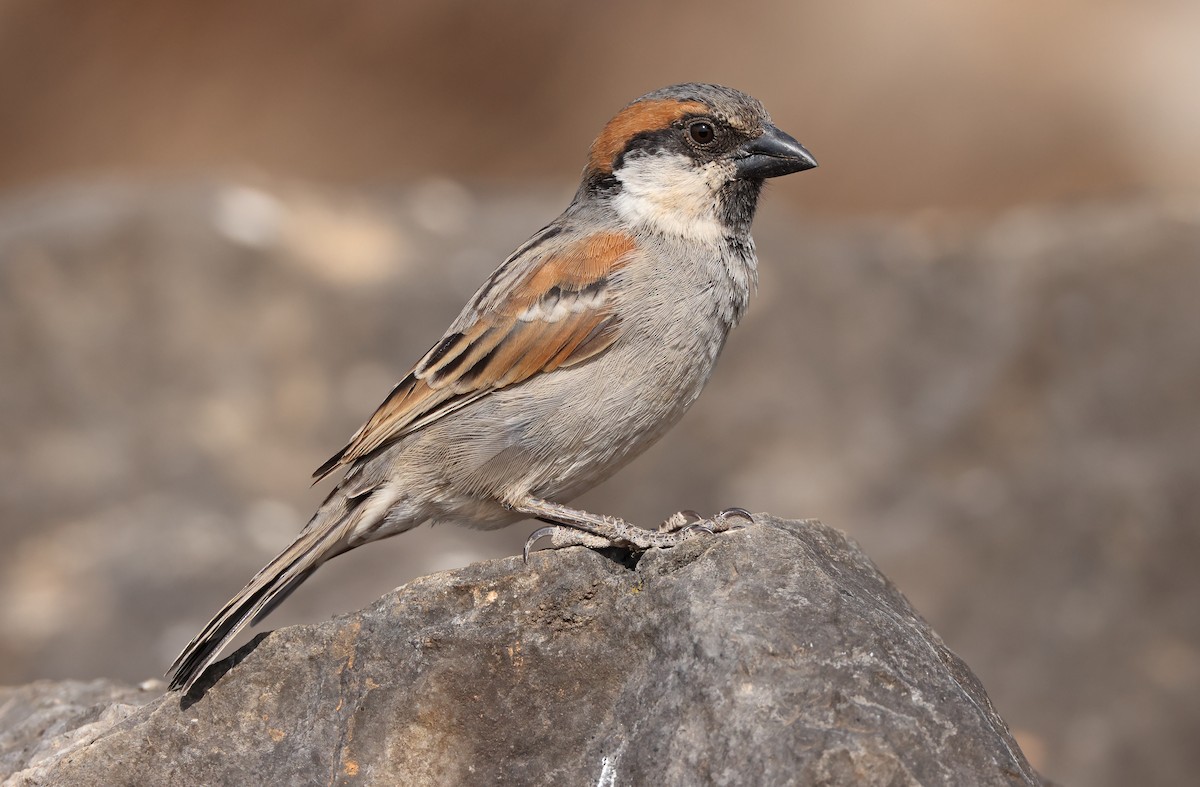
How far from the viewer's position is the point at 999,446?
9.81 metres

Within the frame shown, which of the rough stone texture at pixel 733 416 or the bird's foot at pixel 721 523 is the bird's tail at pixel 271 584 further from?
the rough stone texture at pixel 733 416

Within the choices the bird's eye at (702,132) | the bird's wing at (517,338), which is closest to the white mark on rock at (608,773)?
the bird's wing at (517,338)

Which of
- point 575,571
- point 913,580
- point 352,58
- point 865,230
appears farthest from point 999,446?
point 352,58

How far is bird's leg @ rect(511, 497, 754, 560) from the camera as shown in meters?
4.59

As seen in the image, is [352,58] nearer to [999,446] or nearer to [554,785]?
Answer: [999,446]

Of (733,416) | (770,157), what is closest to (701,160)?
(770,157)

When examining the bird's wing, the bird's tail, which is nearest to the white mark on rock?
the bird's tail

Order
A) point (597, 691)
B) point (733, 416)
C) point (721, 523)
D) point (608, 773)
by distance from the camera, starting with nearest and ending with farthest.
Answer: point (608, 773) < point (597, 691) < point (721, 523) < point (733, 416)

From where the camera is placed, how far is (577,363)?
207 inches

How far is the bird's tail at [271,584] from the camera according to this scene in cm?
442

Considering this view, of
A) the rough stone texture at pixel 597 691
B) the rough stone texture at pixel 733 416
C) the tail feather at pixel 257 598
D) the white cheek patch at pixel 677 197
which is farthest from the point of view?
the rough stone texture at pixel 733 416

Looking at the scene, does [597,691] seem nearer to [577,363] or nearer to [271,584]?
[271,584]

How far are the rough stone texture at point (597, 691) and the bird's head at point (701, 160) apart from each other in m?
1.66

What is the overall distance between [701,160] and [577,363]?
116 cm
